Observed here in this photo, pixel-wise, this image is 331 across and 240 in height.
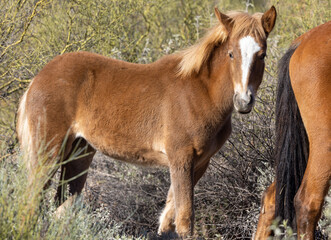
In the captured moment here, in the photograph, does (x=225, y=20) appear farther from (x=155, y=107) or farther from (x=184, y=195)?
(x=184, y=195)

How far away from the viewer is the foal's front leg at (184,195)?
4219 millimetres

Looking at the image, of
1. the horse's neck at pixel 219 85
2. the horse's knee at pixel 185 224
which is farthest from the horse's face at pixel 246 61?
the horse's knee at pixel 185 224

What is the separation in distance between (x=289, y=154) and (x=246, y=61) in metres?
0.81

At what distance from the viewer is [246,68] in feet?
13.0

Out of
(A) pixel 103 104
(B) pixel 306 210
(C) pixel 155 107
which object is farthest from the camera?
(A) pixel 103 104

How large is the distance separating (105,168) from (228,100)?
7.60 feet

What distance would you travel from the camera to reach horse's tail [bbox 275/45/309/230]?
3947mm

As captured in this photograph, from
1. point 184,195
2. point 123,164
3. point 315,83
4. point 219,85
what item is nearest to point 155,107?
point 219,85

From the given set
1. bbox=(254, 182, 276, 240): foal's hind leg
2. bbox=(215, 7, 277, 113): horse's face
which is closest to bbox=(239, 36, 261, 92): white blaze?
bbox=(215, 7, 277, 113): horse's face

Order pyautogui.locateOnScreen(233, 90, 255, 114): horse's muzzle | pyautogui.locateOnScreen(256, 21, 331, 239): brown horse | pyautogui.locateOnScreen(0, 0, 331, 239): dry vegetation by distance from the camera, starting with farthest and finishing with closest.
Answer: pyautogui.locateOnScreen(0, 0, 331, 239): dry vegetation, pyautogui.locateOnScreen(233, 90, 255, 114): horse's muzzle, pyautogui.locateOnScreen(256, 21, 331, 239): brown horse

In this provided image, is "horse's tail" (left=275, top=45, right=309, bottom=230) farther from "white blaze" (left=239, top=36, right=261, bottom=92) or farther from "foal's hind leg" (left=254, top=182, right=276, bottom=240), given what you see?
"white blaze" (left=239, top=36, right=261, bottom=92)

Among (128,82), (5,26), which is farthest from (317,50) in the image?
(5,26)

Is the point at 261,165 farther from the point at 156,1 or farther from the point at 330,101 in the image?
the point at 156,1

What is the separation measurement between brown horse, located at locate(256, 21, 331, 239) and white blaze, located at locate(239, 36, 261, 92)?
0.28 metres
